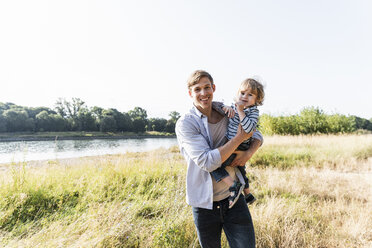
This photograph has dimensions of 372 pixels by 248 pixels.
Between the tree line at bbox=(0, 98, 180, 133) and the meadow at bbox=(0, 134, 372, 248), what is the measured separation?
49.2 meters

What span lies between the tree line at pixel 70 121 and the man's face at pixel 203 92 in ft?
171

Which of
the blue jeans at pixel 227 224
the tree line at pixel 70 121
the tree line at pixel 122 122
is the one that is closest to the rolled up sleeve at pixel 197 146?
the blue jeans at pixel 227 224

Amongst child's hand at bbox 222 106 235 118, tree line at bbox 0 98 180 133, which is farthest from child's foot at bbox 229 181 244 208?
tree line at bbox 0 98 180 133

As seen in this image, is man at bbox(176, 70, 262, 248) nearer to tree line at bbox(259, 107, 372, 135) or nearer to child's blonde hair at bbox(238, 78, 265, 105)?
child's blonde hair at bbox(238, 78, 265, 105)

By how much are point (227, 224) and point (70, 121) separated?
69.4 meters

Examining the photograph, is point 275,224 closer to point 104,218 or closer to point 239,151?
point 239,151

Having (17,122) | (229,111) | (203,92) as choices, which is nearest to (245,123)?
(229,111)

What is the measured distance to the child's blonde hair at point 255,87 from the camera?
2.00m

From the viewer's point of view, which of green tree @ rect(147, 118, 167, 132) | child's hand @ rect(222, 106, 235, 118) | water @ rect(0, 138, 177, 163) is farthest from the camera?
green tree @ rect(147, 118, 167, 132)

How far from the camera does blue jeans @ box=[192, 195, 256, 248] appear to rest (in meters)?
1.48

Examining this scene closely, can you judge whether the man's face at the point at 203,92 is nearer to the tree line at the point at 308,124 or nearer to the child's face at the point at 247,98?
the child's face at the point at 247,98

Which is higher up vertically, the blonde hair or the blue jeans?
the blonde hair

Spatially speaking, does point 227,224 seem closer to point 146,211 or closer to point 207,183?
point 207,183

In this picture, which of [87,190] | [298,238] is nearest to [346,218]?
[298,238]
